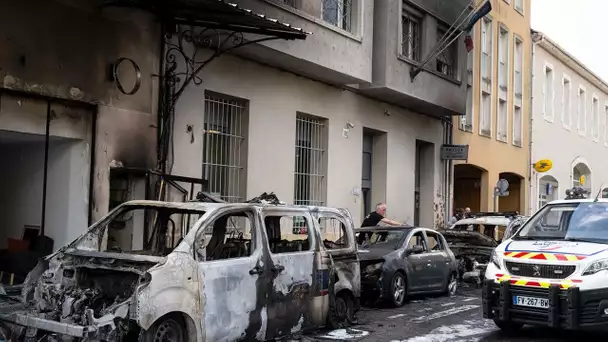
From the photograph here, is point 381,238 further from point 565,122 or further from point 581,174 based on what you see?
point 581,174

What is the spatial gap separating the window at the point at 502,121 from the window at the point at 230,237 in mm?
20257

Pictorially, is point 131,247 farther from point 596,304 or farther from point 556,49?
point 556,49

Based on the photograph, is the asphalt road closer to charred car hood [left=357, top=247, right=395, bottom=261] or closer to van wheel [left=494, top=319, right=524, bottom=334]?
van wheel [left=494, top=319, right=524, bottom=334]

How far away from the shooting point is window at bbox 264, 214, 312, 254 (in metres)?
8.28

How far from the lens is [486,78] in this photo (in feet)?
83.5

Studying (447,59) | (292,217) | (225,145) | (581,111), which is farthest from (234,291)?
(581,111)

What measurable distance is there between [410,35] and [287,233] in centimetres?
1253

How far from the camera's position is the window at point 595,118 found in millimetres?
38469

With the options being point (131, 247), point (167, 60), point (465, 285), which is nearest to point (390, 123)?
point (465, 285)

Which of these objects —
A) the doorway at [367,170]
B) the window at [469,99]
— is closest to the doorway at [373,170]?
the doorway at [367,170]

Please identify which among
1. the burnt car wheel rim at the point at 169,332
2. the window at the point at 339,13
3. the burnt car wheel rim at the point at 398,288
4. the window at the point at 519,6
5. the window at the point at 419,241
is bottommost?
the burnt car wheel rim at the point at 398,288

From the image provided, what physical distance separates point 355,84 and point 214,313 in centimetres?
1099

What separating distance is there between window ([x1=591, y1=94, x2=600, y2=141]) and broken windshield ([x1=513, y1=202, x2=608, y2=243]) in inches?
1233

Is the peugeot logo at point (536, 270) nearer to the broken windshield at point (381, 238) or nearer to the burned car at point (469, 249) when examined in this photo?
the broken windshield at point (381, 238)
